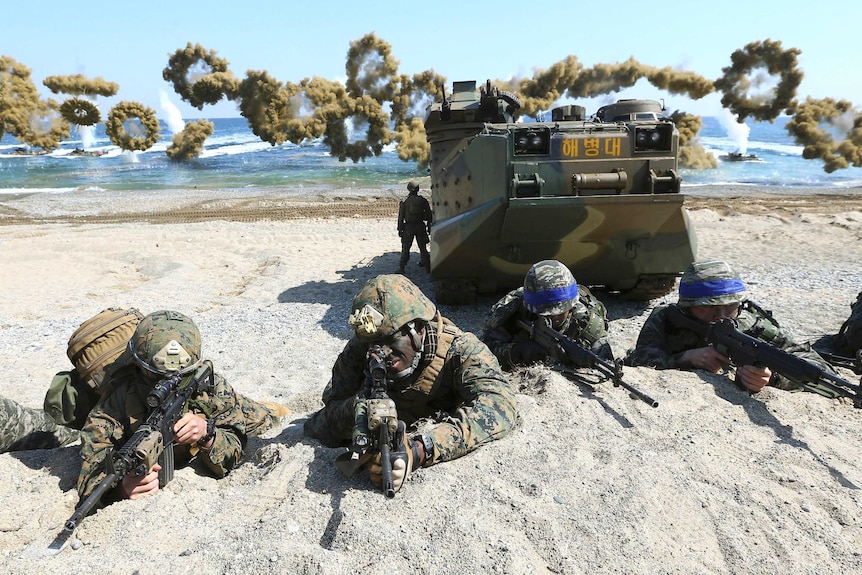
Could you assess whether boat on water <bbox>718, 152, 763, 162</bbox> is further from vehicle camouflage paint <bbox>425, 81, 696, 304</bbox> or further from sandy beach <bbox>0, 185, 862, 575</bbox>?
sandy beach <bbox>0, 185, 862, 575</bbox>

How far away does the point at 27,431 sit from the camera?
3.85 m

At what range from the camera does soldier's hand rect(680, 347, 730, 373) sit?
13.0 ft

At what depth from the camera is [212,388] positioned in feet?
11.1

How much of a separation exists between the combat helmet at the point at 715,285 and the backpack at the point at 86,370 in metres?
3.47

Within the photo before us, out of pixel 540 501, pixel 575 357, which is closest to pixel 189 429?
pixel 540 501

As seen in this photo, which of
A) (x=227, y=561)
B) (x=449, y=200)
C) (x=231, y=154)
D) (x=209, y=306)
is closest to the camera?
(x=227, y=561)

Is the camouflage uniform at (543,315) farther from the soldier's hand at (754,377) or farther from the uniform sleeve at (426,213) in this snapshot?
the uniform sleeve at (426,213)

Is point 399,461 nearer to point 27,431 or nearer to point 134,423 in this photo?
point 134,423

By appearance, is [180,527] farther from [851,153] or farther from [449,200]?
[851,153]

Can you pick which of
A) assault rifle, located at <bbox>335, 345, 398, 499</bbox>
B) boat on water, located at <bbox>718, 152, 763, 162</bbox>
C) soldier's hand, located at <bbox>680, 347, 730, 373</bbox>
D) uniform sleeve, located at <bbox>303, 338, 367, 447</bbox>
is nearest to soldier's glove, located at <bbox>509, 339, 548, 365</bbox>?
soldier's hand, located at <bbox>680, 347, 730, 373</bbox>

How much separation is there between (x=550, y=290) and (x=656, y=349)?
871 mm

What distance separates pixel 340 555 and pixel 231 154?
48.5 m

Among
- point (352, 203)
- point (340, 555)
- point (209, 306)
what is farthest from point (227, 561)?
point (352, 203)

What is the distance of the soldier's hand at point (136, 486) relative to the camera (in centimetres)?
290
